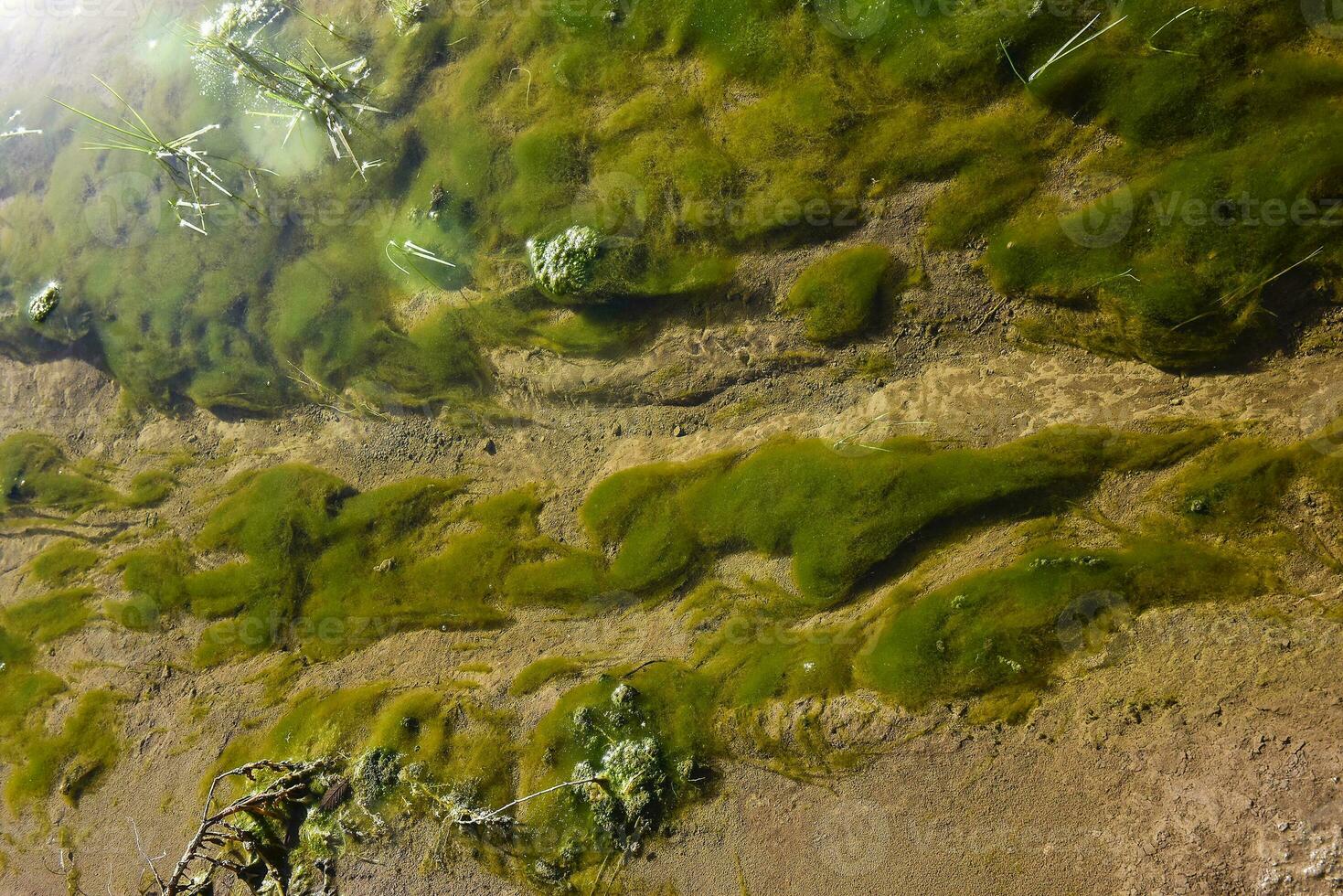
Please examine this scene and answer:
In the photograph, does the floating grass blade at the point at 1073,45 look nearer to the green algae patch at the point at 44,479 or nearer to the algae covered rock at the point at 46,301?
the green algae patch at the point at 44,479

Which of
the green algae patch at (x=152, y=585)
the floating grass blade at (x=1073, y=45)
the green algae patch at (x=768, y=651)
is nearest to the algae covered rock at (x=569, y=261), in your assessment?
the green algae patch at (x=768, y=651)

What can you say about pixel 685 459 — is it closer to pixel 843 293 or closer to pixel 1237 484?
pixel 843 293

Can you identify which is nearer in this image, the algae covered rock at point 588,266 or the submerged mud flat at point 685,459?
the submerged mud flat at point 685,459

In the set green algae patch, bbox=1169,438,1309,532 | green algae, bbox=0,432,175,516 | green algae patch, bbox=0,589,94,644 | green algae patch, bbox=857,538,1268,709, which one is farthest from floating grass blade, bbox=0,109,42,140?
green algae patch, bbox=1169,438,1309,532

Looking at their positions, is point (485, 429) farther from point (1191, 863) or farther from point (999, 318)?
point (1191, 863)

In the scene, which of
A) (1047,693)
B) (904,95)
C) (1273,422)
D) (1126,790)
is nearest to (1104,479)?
(1273,422)

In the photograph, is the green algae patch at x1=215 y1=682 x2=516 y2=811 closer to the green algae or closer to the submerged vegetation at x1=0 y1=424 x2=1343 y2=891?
the submerged vegetation at x1=0 y1=424 x2=1343 y2=891

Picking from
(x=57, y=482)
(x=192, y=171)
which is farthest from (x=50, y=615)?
(x=192, y=171)
